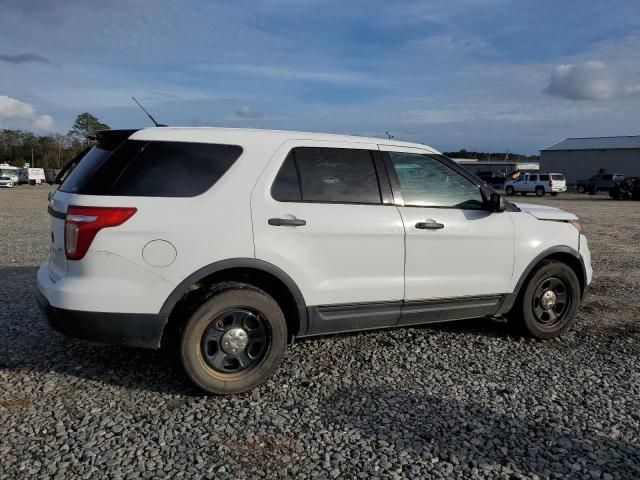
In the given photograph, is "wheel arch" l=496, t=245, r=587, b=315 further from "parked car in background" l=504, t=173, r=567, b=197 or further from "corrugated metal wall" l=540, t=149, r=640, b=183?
"corrugated metal wall" l=540, t=149, r=640, b=183

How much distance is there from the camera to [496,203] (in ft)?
15.0

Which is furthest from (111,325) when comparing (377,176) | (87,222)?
(377,176)

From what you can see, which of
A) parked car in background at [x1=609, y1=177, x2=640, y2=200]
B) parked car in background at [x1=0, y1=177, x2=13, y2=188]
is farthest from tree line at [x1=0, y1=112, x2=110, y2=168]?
parked car in background at [x1=609, y1=177, x2=640, y2=200]

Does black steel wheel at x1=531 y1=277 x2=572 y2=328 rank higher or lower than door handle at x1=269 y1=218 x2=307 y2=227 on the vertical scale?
lower

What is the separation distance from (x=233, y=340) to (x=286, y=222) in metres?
0.89

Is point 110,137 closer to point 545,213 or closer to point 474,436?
point 474,436

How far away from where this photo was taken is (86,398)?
3.74m

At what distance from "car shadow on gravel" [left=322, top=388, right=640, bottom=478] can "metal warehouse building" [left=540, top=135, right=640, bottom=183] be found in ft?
186

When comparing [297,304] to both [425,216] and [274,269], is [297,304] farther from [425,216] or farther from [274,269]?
[425,216]

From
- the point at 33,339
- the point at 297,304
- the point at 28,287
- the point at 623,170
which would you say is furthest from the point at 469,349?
the point at 623,170

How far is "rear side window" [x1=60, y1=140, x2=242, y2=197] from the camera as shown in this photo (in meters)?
3.53

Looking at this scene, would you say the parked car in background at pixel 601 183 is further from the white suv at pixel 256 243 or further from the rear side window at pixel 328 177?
the rear side window at pixel 328 177

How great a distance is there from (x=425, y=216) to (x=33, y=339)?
3627mm

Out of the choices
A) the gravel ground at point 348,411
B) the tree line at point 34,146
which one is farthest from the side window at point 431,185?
the tree line at point 34,146
